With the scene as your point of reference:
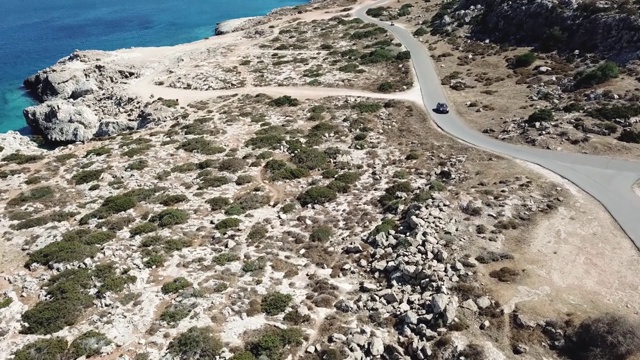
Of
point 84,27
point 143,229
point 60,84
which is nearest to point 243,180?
point 143,229

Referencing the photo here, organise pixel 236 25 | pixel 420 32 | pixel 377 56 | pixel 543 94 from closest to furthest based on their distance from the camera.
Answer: pixel 543 94
pixel 377 56
pixel 420 32
pixel 236 25

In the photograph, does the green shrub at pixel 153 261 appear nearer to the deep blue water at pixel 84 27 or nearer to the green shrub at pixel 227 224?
the green shrub at pixel 227 224

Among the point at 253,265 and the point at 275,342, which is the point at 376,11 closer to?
the point at 253,265

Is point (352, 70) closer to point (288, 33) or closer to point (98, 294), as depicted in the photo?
point (288, 33)

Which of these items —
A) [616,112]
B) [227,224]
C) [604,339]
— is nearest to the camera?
[604,339]

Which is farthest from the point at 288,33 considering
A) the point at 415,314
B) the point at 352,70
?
the point at 415,314

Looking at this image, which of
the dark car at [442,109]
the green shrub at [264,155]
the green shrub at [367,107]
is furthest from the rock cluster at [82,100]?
the dark car at [442,109]

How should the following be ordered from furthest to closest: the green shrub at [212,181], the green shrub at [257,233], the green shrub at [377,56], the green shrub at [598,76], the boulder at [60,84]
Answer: the boulder at [60,84] → the green shrub at [377,56] → the green shrub at [598,76] → the green shrub at [212,181] → the green shrub at [257,233]
